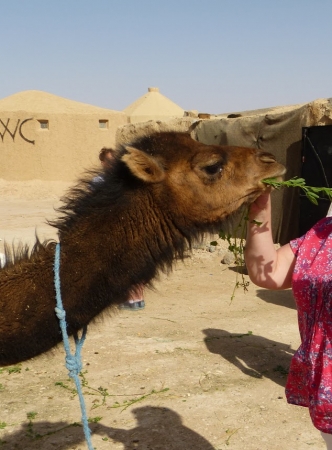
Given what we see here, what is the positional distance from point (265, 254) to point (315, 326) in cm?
42

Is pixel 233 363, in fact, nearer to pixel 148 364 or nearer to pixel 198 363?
pixel 198 363

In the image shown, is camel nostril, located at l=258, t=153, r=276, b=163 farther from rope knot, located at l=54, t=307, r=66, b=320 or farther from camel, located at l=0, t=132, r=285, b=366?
rope knot, located at l=54, t=307, r=66, b=320

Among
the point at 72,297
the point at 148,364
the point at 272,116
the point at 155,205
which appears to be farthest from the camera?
the point at 272,116

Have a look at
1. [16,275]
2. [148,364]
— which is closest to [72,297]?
[16,275]

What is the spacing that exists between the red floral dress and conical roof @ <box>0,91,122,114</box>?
2400cm

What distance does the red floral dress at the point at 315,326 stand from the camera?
240cm

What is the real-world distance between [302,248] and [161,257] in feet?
2.13

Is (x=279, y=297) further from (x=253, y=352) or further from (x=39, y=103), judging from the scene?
(x=39, y=103)

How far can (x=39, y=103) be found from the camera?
2745cm

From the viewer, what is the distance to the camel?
2545 millimetres

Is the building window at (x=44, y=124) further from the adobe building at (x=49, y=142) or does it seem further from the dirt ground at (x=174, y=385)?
the dirt ground at (x=174, y=385)

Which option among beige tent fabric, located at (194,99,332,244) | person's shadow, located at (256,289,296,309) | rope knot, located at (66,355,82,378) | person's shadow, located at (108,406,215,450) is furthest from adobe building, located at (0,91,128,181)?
rope knot, located at (66,355,82,378)

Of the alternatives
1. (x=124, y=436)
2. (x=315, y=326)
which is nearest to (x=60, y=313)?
(x=315, y=326)

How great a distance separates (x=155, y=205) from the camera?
→ 2.73m
